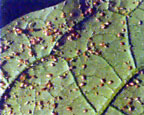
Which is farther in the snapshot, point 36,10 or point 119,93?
point 36,10

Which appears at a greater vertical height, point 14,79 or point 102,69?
point 14,79

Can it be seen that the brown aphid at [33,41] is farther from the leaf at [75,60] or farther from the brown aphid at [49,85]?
the brown aphid at [49,85]

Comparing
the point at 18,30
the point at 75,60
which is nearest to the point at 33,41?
the point at 18,30

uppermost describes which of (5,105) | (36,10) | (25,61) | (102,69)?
(36,10)

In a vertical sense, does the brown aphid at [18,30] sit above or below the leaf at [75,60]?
above

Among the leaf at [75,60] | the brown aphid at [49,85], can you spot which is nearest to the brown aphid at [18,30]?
the leaf at [75,60]

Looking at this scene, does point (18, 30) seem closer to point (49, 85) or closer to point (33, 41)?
point (33, 41)

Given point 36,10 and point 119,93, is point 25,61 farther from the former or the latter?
point 119,93

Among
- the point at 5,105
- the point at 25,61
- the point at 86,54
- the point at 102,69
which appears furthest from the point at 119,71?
the point at 5,105

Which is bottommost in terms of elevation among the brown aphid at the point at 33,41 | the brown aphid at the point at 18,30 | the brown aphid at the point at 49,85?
the brown aphid at the point at 49,85
